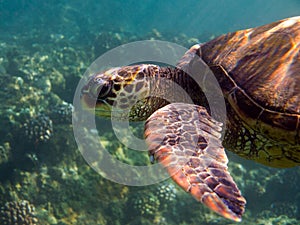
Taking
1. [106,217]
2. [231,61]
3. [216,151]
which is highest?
[231,61]

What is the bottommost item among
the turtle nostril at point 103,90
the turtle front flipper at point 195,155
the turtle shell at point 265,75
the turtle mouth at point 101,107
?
the turtle mouth at point 101,107

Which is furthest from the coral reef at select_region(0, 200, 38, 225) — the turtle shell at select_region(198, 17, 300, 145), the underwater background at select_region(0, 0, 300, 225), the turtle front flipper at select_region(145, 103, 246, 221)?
the turtle shell at select_region(198, 17, 300, 145)

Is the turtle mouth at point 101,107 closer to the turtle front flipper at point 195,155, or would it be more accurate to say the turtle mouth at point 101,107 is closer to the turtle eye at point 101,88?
the turtle eye at point 101,88

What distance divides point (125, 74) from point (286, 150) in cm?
175

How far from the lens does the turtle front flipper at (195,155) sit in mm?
1397

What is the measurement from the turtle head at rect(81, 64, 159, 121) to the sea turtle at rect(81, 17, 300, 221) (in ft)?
0.04

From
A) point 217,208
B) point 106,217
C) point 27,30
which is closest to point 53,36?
point 27,30

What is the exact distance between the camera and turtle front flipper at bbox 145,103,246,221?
4.58 ft

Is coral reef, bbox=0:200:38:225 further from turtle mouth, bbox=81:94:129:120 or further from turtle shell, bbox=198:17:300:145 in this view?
turtle shell, bbox=198:17:300:145

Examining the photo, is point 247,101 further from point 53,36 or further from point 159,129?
point 53,36

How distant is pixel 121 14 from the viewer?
24.7 meters

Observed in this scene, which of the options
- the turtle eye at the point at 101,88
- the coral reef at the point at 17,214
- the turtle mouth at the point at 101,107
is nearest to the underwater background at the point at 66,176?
the coral reef at the point at 17,214

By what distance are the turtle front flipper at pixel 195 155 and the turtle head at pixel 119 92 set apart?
20.9 inches

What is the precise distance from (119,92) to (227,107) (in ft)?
3.71
